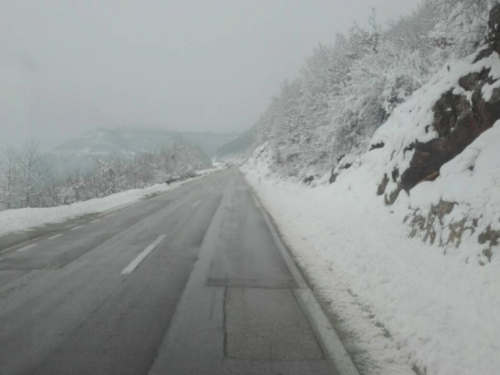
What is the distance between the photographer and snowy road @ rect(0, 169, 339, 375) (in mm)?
3266

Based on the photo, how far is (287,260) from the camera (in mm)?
6941

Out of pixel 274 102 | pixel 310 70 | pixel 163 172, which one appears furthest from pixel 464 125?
pixel 163 172

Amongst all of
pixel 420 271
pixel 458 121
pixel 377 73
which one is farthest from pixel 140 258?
pixel 377 73

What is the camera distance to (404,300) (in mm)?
4527

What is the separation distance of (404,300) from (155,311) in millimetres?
3407

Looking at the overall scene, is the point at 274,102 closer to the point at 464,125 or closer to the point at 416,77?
the point at 416,77

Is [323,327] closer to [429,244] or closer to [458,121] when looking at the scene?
[429,244]

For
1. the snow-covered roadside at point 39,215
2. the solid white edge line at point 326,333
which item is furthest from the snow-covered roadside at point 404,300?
the snow-covered roadside at point 39,215

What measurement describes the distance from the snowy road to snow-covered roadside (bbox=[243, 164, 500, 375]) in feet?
1.67

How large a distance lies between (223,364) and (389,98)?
14918mm

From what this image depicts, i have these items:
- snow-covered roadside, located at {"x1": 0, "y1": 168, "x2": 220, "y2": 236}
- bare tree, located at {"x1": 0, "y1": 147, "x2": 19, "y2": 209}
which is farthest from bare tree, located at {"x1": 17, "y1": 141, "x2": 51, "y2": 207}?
snow-covered roadside, located at {"x1": 0, "y1": 168, "x2": 220, "y2": 236}

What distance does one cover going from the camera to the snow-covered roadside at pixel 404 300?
3270 millimetres

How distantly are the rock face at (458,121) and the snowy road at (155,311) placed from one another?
14.4 feet

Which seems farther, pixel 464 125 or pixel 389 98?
pixel 389 98
